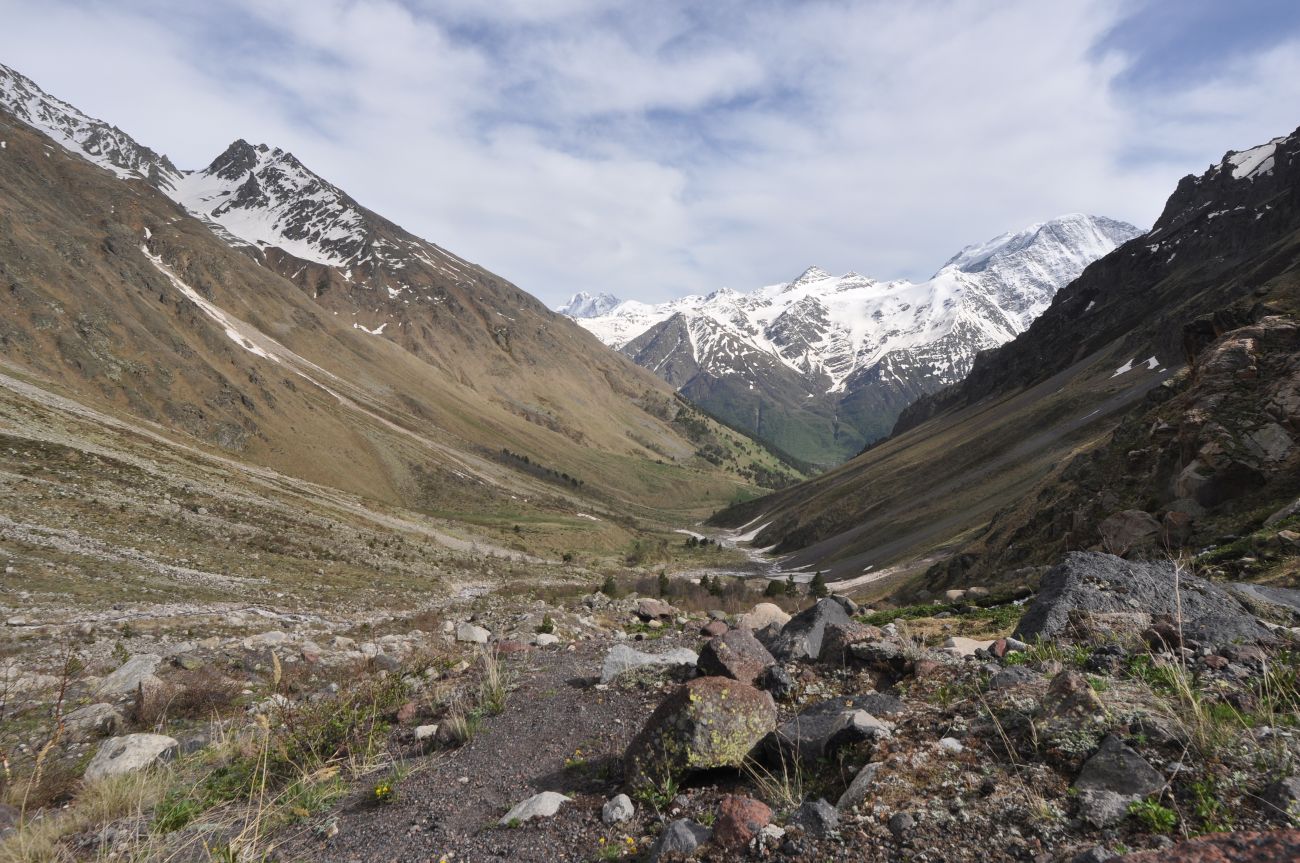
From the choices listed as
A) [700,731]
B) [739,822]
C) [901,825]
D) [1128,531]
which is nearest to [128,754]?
[700,731]

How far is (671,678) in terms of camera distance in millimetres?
10469

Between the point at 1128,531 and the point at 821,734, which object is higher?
the point at 1128,531

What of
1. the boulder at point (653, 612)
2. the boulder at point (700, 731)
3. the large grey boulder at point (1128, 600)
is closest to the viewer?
the boulder at point (700, 731)

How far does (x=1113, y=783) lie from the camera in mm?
4422

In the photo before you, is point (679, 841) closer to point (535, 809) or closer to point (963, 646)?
point (535, 809)

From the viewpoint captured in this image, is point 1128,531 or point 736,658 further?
point 1128,531

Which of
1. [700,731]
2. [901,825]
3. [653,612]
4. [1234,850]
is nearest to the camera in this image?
[1234,850]

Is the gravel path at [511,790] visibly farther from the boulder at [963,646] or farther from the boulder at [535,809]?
the boulder at [963,646]

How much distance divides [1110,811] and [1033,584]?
15754 millimetres

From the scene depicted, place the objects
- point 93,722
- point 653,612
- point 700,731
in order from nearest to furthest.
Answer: point 700,731 < point 93,722 < point 653,612

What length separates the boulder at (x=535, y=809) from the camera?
6.38 metres

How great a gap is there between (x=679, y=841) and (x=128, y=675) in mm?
12986

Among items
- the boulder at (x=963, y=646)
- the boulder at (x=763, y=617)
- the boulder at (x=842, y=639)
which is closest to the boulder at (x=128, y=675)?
the boulder at (x=842, y=639)

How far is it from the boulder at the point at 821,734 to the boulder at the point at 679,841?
1013mm
